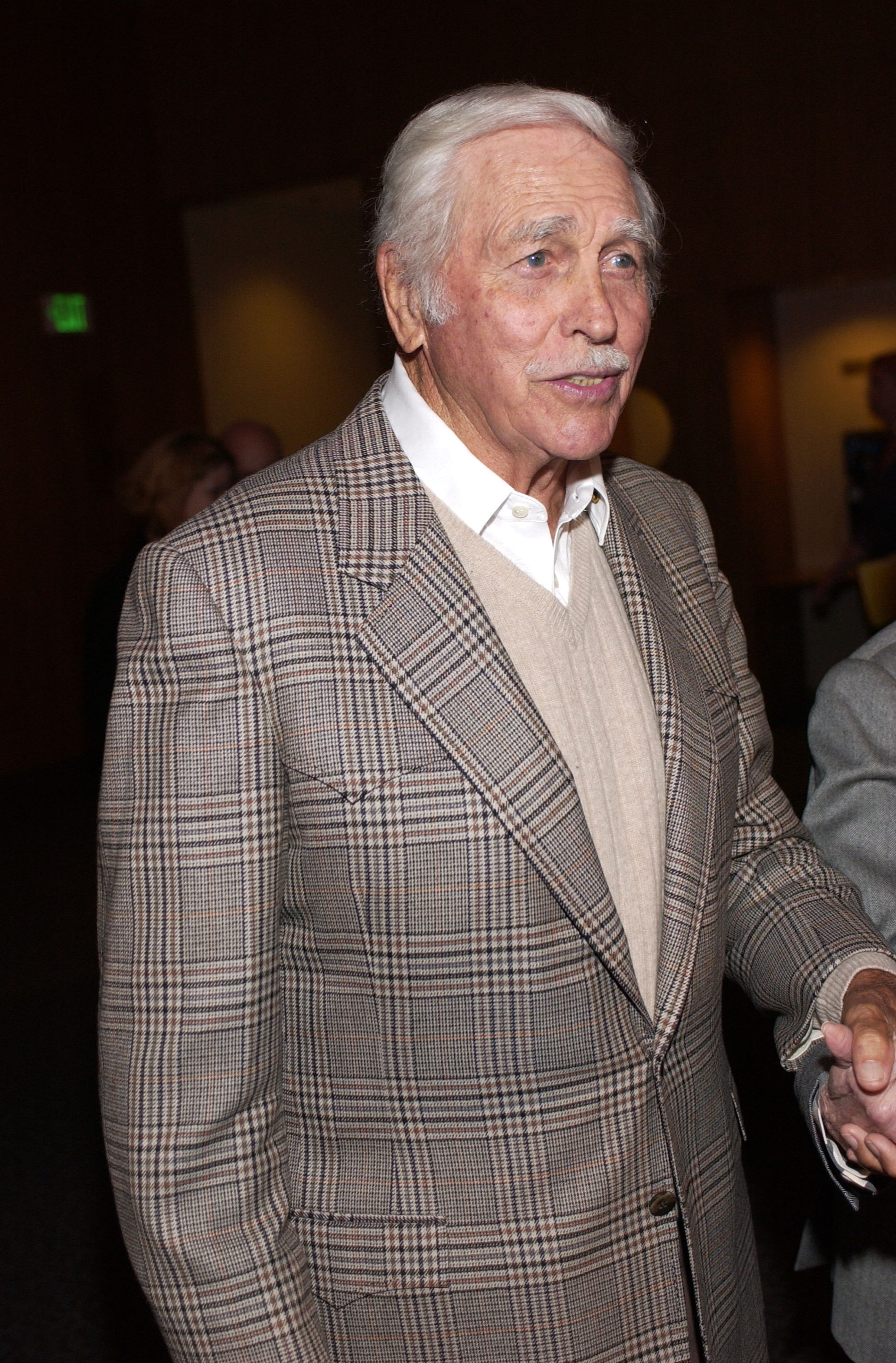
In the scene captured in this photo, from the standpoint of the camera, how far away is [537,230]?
1275mm

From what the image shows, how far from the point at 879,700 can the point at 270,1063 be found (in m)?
0.81

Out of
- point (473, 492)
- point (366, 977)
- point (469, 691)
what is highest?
point (473, 492)

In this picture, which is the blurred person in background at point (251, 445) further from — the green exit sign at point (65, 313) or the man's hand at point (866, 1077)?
the man's hand at point (866, 1077)

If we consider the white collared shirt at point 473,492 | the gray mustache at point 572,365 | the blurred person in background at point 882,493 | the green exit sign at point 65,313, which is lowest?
the blurred person in background at point 882,493

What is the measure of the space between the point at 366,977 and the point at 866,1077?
18.3 inches

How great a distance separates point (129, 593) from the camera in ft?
4.19

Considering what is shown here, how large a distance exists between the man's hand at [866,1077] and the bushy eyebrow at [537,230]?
0.79m

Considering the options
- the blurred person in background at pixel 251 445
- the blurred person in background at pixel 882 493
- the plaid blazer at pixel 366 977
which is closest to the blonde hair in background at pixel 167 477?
the blurred person in background at pixel 251 445

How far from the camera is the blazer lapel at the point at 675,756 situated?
4.44 ft

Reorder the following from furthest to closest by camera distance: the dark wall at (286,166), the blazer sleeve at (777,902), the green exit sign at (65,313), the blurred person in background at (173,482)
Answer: the green exit sign at (65,313), the dark wall at (286,166), the blurred person in background at (173,482), the blazer sleeve at (777,902)

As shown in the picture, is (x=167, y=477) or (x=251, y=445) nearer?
(x=167, y=477)

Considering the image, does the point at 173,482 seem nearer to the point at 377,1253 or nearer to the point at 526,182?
the point at 526,182

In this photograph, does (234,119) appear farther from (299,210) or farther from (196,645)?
(196,645)

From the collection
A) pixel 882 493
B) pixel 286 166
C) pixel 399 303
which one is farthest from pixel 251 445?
pixel 399 303
